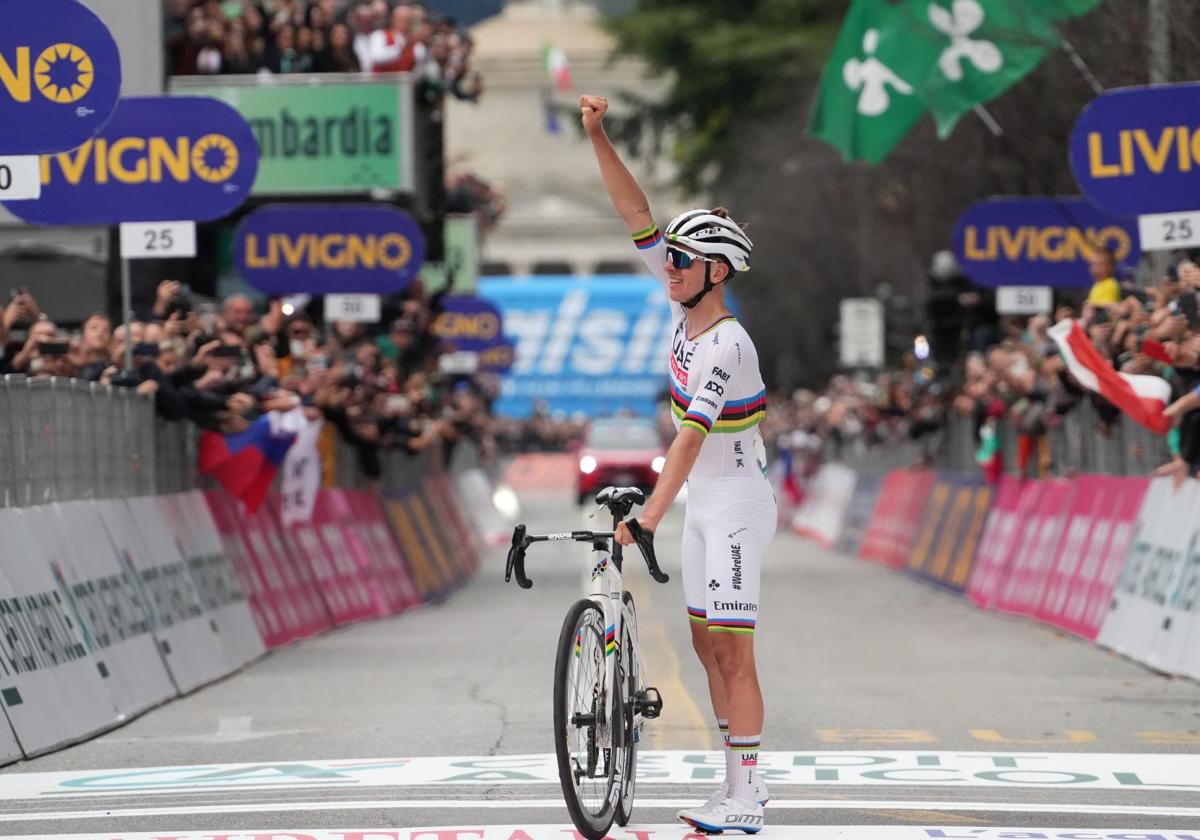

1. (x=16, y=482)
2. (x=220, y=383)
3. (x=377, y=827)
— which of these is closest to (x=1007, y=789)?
(x=377, y=827)

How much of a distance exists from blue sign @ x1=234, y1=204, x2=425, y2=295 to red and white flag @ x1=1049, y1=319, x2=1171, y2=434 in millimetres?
7945

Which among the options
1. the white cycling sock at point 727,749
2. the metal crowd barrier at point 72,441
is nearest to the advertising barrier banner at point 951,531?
the metal crowd barrier at point 72,441

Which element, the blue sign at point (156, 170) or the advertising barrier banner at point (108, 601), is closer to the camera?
the advertising barrier banner at point (108, 601)

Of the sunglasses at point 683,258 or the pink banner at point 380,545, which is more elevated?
the sunglasses at point 683,258

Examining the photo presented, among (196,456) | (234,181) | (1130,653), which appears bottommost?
(1130,653)

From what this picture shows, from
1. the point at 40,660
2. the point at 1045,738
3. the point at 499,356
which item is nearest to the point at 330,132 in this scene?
the point at 40,660

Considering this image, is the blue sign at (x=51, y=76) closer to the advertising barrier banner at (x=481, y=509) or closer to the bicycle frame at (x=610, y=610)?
the bicycle frame at (x=610, y=610)

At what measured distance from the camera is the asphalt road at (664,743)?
9.17m

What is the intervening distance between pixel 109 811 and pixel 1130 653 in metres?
8.74

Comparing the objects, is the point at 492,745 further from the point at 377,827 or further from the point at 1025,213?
the point at 1025,213

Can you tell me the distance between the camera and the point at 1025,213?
23.2 metres

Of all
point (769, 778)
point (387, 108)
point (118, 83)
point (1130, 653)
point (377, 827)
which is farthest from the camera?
point (387, 108)

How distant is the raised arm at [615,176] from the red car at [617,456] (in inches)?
1665

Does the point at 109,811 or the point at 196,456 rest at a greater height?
the point at 196,456
